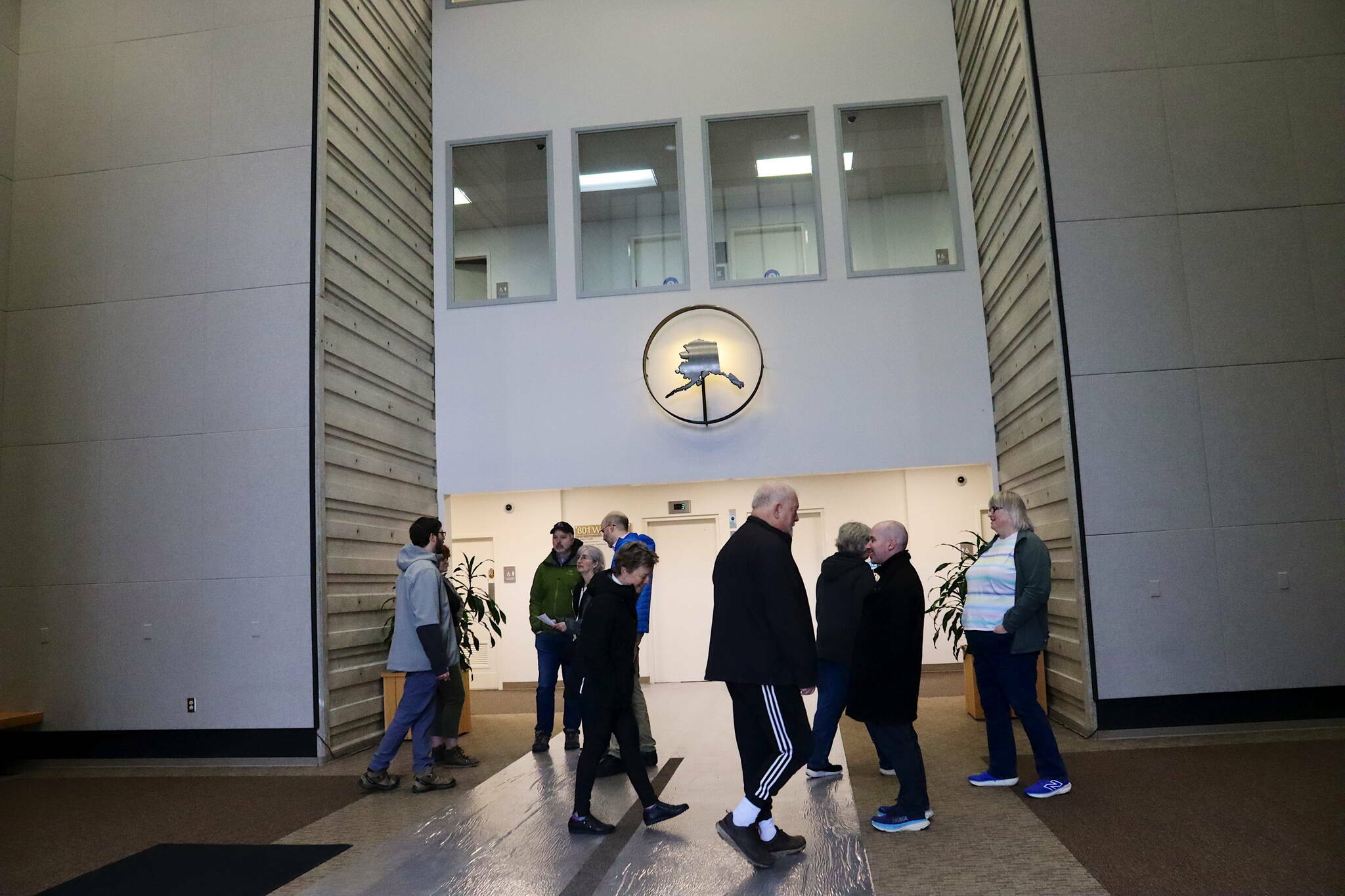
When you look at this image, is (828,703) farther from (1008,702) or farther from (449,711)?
(449,711)

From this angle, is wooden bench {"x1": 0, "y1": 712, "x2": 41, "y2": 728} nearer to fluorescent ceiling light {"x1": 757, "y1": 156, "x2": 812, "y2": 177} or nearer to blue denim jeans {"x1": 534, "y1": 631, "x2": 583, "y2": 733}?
blue denim jeans {"x1": 534, "y1": 631, "x2": 583, "y2": 733}

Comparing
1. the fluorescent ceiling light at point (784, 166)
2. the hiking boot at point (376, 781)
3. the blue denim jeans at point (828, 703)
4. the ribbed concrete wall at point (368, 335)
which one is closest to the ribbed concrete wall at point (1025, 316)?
the fluorescent ceiling light at point (784, 166)

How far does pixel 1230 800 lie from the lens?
4.09m

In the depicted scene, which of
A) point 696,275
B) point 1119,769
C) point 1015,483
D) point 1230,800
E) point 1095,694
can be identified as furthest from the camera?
point 696,275

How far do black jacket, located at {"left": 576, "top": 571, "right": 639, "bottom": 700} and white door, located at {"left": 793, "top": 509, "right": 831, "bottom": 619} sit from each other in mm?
6550

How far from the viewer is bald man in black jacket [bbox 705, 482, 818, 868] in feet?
11.3

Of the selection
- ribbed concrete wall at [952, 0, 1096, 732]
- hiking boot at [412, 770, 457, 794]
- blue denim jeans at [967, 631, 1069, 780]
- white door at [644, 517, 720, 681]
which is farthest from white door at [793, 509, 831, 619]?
hiking boot at [412, 770, 457, 794]

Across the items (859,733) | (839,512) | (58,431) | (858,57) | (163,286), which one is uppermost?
(858,57)

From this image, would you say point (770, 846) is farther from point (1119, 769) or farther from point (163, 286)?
point (163, 286)

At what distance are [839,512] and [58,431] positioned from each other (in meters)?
7.13

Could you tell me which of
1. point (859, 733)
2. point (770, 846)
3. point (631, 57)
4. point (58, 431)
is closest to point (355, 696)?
point (58, 431)

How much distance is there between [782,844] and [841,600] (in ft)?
4.46

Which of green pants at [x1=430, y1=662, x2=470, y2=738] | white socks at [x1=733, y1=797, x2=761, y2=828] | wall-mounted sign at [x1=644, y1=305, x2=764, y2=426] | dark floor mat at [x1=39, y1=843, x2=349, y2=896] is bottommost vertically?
dark floor mat at [x1=39, y1=843, x2=349, y2=896]

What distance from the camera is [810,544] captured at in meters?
10.5
